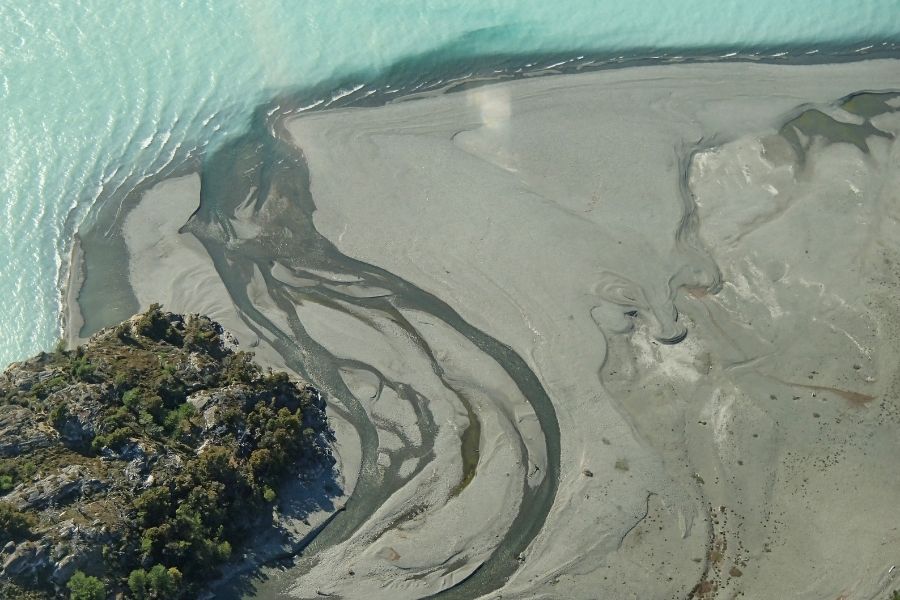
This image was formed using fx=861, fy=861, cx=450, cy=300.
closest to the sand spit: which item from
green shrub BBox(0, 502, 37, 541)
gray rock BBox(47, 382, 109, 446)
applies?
gray rock BBox(47, 382, 109, 446)

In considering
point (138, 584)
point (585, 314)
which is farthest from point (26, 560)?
point (585, 314)

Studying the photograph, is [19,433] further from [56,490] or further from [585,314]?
[585,314]

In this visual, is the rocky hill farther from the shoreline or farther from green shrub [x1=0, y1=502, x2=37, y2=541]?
the shoreline

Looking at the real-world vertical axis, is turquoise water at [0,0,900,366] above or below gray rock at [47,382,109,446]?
above

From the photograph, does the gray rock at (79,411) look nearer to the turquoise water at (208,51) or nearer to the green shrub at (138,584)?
the green shrub at (138,584)

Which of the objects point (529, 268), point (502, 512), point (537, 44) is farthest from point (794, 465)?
point (537, 44)
